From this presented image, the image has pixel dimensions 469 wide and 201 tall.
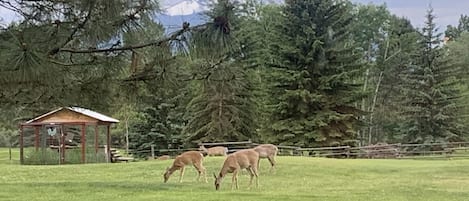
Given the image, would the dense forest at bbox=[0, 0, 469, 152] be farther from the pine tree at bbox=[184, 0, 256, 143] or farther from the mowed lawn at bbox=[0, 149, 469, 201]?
the mowed lawn at bbox=[0, 149, 469, 201]

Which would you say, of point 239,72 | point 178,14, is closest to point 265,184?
point 239,72

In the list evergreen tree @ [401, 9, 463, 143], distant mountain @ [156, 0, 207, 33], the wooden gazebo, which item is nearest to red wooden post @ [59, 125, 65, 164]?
the wooden gazebo

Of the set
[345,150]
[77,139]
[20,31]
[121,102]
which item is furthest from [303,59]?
[20,31]

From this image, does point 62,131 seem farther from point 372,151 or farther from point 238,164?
point 238,164

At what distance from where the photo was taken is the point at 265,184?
1388 centimetres

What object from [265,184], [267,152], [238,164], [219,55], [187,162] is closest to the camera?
[219,55]

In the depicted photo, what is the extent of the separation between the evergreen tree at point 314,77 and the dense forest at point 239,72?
6cm

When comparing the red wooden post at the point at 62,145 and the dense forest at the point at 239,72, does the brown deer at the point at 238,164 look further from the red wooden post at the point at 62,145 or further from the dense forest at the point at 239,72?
the red wooden post at the point at 62,145

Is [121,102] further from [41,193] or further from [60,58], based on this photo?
[41,193]

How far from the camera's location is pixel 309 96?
31.9 m

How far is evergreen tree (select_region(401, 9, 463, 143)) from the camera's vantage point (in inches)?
1374

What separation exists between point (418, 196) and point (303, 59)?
21.4 m

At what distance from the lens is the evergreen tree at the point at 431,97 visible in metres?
34.9

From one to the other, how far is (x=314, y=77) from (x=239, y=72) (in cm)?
2479
